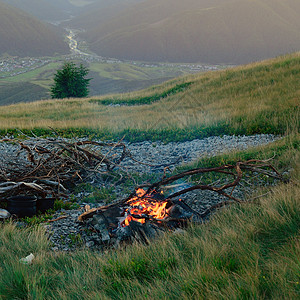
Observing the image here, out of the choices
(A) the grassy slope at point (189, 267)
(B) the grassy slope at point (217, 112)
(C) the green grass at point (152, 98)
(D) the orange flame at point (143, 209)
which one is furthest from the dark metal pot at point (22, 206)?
(C) the green grass at point (152, 98)

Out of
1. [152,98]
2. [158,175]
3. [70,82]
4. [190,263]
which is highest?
[70,82]

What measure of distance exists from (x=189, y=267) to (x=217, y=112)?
11.0 metres

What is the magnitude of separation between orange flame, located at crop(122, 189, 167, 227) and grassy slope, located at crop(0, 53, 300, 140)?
6216 mm

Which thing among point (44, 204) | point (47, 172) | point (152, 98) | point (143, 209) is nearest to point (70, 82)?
point (152, 98)

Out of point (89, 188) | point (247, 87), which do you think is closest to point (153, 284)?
A: point (89, 188)

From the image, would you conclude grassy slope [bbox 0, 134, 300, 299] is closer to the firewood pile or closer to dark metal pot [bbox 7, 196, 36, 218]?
dark metal pot [bbox 7, 196, 36, 218]

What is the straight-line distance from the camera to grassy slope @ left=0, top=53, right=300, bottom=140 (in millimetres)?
11055

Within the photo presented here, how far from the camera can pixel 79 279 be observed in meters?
2.76

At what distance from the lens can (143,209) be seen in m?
4.91

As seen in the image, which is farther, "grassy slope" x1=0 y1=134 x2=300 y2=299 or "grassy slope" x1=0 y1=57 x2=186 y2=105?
"grassy slope" x1=0 y1=57 x2=186 y2=105

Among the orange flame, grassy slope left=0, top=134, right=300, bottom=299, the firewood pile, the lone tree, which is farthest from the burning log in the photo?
the lone tree

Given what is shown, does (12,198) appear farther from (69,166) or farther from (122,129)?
(122,129)

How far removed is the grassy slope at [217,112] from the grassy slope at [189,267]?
24.1ft

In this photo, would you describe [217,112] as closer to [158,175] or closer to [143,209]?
[158,175]
